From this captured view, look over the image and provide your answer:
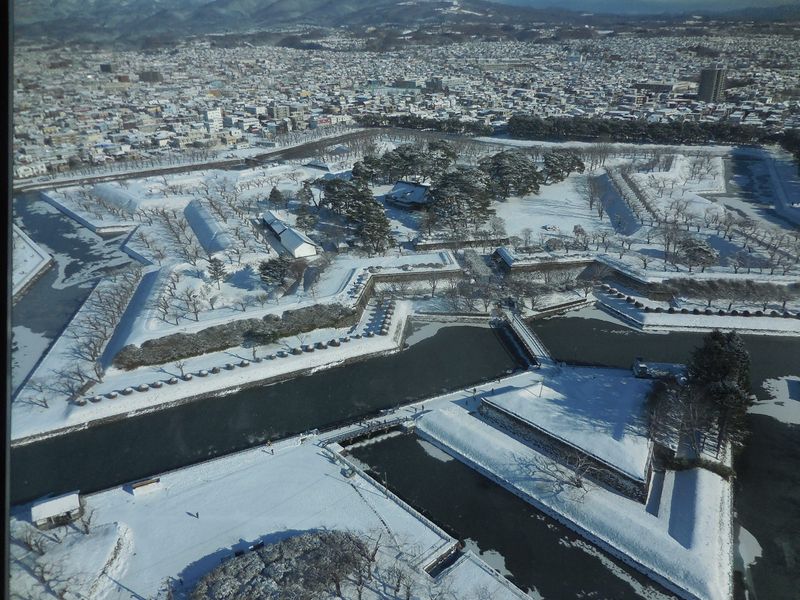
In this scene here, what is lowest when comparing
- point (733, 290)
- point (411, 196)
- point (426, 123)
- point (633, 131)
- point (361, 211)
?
point (733, 290)

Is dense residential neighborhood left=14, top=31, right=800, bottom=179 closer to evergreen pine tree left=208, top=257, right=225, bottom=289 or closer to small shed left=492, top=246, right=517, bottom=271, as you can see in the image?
evergreen pine tree left=208, top=257, right=225, bottom=289

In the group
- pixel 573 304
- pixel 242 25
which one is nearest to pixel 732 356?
pixel 573 304

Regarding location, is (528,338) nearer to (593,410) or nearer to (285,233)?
(593,410)

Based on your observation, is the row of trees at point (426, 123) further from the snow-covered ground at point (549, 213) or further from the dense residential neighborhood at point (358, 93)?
the snow-covered ground at point (549, 213)

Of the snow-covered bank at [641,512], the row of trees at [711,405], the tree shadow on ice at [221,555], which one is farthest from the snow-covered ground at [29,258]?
the row of trees at [711,405]

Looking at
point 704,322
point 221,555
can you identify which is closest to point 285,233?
point 221,555
